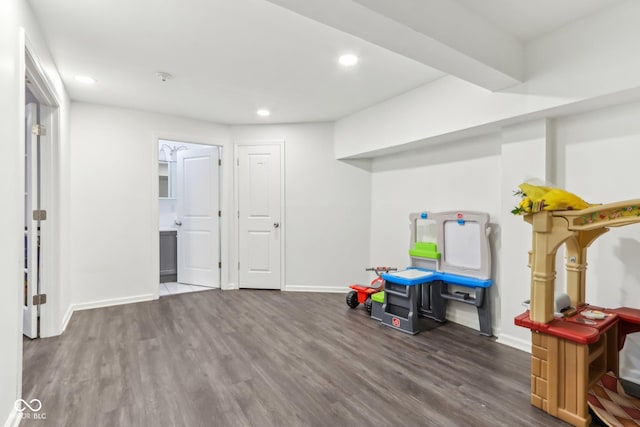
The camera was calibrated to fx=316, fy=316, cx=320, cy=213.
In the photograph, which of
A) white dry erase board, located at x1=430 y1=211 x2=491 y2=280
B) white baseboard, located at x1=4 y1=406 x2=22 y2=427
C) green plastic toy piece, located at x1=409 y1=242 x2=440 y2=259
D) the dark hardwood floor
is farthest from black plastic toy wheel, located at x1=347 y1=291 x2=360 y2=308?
white baseboard, located at x1=4 y1=406 x2=22 y2=427

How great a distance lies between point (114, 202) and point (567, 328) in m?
4.50

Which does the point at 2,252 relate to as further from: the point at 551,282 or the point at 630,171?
the point at 630,171

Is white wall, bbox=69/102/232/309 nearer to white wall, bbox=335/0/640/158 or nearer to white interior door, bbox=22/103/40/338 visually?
white interior door, bbox=22/103/40/338

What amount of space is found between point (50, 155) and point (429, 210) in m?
3.79

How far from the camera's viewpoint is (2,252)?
4.87 feet

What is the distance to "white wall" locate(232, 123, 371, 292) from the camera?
14.7 feet

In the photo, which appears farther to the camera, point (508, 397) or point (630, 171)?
point (630, 171)

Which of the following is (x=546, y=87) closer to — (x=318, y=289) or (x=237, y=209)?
(x=318, y=289)

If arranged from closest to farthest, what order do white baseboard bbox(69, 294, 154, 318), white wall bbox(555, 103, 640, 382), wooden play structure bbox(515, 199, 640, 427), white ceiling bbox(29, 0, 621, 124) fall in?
wooden play structure bbox(515, 199, 640, 427)
white ceiling bbox(29, 0, 621, 124)
white wall bbox(555, 103, 640, 382)
white baseboard bbox(69, 294, 154, 318)

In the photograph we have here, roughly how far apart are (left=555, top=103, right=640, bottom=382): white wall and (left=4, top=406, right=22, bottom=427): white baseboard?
12.1 ft

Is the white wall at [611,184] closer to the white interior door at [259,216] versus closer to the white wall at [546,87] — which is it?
the white wall at [546,87]

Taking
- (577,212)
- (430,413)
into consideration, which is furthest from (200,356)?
(577,212)

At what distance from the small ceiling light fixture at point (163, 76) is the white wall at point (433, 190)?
106 inches

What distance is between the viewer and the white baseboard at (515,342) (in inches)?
102
